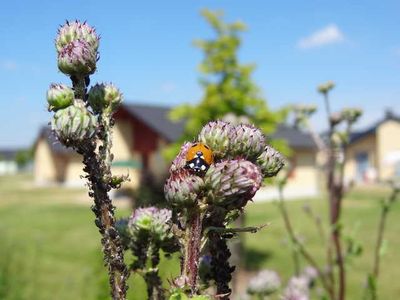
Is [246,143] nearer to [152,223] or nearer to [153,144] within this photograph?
[152,223]

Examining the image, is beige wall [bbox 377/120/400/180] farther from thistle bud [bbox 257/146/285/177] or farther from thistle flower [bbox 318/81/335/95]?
thistle bud [bbox 257/146/285/177]

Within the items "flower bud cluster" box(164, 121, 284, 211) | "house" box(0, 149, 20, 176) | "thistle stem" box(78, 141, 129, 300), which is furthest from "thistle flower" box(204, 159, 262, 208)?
"house" box(0, 149, 20, 176)

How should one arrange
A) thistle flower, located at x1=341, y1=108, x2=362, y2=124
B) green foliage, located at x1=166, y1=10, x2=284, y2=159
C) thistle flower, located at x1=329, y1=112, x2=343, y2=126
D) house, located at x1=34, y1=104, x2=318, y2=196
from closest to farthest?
thistle flower, located at x1=329, y1=112, x2=343, y2=126 → thistle flower, located at x1=341, y1=108, x2=362, y2=124 → green foliage, located at x1=166, y1=10, x2=284, y2=159 → house, located at x1=34, y1=104, x2=318, y2=196

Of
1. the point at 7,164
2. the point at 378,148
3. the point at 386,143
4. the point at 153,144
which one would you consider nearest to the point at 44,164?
the point at 153,144

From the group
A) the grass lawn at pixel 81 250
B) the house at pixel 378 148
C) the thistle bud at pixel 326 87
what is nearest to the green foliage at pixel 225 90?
the grass lawn at pixel 81 250

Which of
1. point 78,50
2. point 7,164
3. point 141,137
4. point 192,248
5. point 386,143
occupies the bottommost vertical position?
point 192,248

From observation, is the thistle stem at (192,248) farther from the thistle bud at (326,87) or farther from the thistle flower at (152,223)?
the thistle bud at (326,87)
